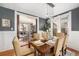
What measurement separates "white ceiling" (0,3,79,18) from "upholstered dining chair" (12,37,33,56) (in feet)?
1.62

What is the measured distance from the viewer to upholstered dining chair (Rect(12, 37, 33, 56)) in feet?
4.76

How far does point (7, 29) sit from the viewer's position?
145 cm

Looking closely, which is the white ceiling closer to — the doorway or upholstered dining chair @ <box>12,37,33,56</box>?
the doorway

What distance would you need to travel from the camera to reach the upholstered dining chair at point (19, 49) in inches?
57.2

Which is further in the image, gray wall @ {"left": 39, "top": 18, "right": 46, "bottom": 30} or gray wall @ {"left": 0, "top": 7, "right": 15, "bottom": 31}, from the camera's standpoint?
gray wall @ {"left": 39, "top": 18, "right": 46, "bottom": 30}

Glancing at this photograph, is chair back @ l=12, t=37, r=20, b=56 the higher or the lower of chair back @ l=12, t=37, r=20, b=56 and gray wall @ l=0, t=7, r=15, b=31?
the lower

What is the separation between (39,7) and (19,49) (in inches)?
29.8

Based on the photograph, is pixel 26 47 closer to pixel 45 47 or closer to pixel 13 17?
pixel 45 47

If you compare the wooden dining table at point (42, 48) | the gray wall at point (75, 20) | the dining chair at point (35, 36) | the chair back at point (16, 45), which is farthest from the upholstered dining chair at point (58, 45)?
the chair back at point (16, 45)

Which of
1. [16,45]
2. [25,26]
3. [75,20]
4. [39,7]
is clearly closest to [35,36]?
[25,26]

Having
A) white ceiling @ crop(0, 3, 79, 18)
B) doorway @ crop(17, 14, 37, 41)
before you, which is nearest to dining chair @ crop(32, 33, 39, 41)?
doorway @ crop(17, 14, 37, 41)

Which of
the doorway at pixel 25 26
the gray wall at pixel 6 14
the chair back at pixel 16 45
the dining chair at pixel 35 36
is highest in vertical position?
the gray wall at pixel 6 14

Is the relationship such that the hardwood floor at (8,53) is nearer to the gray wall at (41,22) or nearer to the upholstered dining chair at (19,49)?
the upholstered dining chair at (19,49)

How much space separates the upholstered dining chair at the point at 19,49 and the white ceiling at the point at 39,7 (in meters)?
0.49
